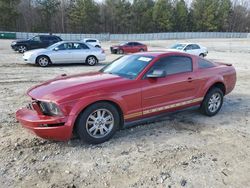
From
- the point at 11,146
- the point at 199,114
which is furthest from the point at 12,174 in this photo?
the point at 199,114

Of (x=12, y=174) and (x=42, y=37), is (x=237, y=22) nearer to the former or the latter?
(x=42, y=37)

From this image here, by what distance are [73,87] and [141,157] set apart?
1557 millimetres

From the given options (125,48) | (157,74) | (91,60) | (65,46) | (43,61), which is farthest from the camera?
(125,48)

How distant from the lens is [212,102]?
6.04 meters

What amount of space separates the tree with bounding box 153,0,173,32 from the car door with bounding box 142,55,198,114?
80.3 meters

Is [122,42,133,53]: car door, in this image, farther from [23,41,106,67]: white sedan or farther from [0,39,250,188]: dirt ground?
[0,39,250,188]: dirt ground

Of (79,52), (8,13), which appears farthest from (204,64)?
(8,13)

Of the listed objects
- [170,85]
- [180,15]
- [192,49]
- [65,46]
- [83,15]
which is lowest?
[192,49]

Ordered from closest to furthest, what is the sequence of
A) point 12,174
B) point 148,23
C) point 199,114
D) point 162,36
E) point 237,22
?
1. point 12,174
2. point 199,114
3. point 162,36
4. point 148,23
5. point 237,22

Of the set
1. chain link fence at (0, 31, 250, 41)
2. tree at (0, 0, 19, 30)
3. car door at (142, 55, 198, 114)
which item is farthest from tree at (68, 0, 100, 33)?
car door at (142, 55, 198, 114)

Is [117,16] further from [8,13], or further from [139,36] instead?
[8,13]

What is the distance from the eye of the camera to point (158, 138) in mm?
4789

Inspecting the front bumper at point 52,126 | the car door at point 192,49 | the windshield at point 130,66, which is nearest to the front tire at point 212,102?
the windshield at point 130,66

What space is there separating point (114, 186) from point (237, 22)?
11096 cm
